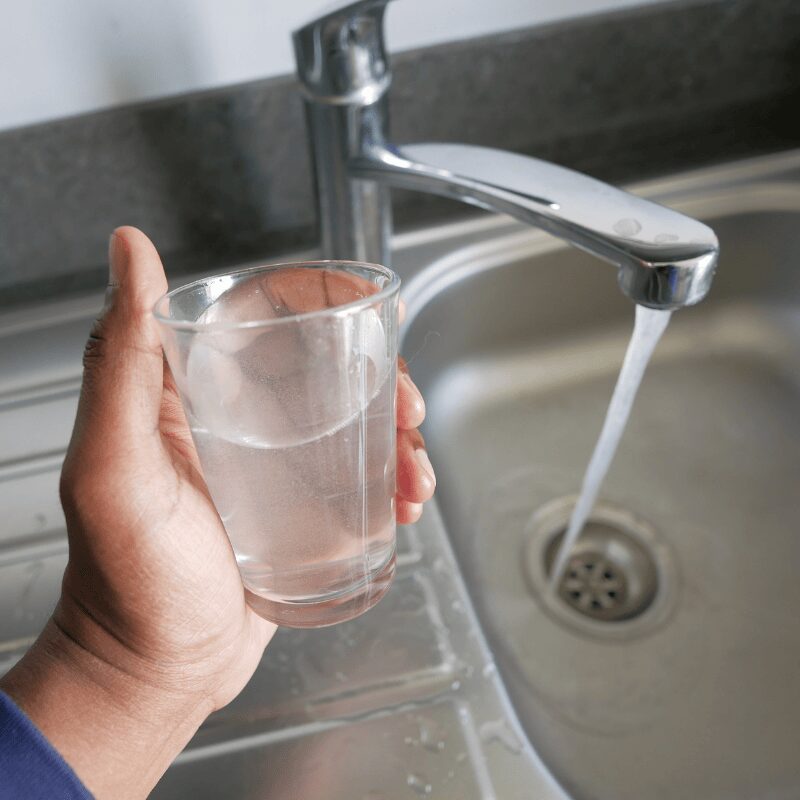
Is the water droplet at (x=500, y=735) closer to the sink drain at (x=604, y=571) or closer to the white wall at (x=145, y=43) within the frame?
the sink drain at (x=604, y=571)

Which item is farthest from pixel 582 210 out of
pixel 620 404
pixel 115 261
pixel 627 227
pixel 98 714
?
pixel 98 714

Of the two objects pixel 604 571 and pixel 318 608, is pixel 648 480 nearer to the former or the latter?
pixel 604 571

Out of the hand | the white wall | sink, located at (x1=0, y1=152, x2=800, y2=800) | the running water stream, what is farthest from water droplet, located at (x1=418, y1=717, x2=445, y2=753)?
the white wall

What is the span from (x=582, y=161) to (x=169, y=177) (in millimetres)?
428

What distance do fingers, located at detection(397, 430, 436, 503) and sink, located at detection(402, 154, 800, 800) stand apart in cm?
14

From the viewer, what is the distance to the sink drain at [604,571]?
0.64 m

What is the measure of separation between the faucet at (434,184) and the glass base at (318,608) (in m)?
0.22

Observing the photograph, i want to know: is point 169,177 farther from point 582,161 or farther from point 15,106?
point 582,161

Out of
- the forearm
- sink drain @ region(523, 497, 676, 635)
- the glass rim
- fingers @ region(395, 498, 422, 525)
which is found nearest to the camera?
the glass rim

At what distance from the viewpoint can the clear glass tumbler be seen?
1.04ft

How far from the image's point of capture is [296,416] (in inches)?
13.0

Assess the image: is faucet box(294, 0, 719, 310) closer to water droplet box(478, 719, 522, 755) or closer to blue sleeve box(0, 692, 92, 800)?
water droplet box(478, 719, 522, 755)

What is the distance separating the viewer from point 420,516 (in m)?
0.55

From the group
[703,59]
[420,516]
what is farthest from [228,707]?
[703,59]
